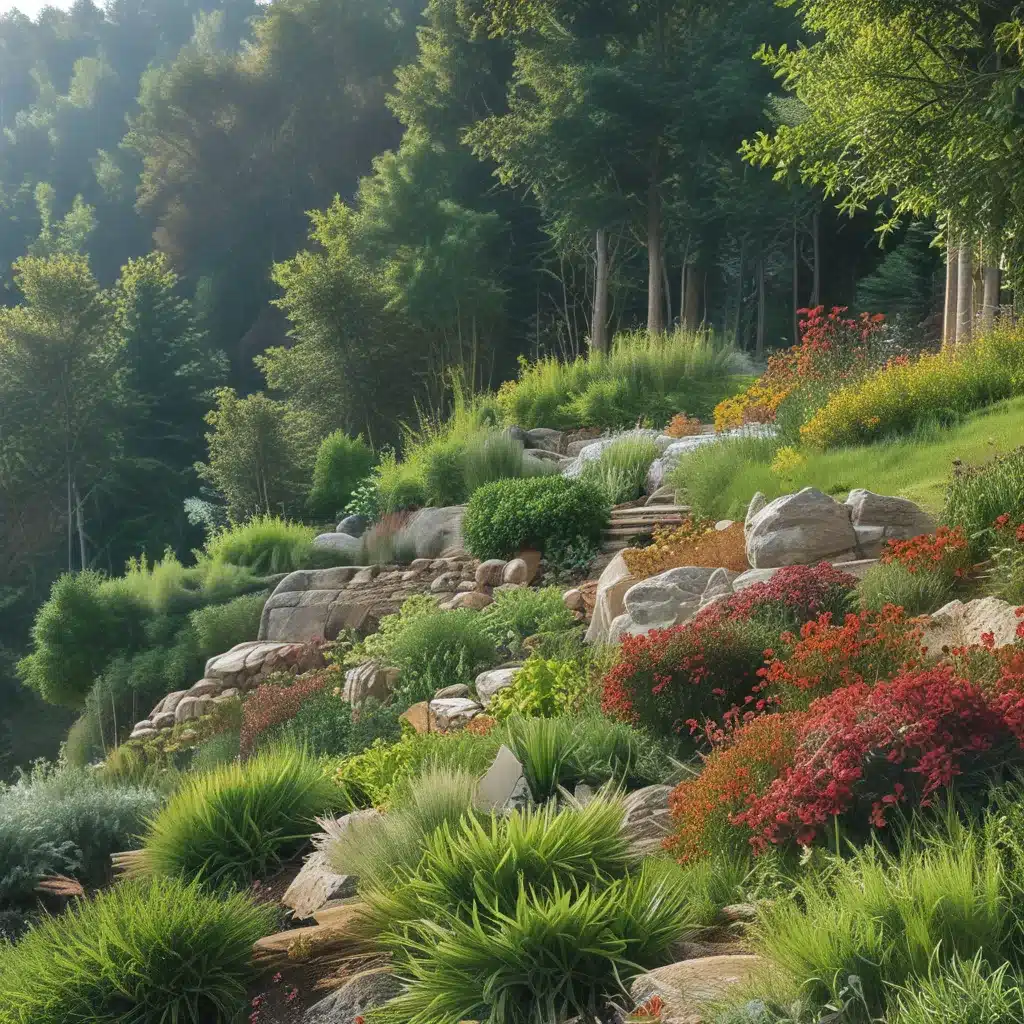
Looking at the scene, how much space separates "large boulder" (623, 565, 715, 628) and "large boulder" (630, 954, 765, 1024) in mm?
3553

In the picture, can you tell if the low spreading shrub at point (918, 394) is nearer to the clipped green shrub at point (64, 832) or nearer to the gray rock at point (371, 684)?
the gray rock at point (371, 684)

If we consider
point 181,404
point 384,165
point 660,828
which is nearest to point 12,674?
point 181,404

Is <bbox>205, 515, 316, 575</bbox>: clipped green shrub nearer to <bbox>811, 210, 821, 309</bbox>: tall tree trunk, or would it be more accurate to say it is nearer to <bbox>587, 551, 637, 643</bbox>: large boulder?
<bbox>587, 551, 637, 643</bbox>: large boulder

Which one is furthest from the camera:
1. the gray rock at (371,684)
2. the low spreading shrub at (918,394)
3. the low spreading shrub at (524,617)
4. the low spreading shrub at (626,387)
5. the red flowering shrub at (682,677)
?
the low spreading shrub at (626,387)

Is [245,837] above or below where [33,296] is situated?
below

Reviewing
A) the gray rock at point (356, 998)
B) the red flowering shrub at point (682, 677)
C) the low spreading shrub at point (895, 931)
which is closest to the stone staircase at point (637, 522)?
Answer: the red flowering shrub at point (682, 677)

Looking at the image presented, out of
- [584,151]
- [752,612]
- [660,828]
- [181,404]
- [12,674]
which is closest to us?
[660,828]

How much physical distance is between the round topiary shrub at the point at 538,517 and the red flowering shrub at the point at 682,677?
536cm

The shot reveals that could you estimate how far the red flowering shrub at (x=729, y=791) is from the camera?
4.11m

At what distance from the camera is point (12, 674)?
24750 mm

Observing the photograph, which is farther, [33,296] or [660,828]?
[33,296]

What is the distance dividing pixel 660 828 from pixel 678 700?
39.6 inches

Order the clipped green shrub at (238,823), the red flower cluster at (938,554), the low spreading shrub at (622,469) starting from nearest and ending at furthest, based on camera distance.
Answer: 1. the clipped green shrub at (238,823)
2. the red flower cluster at (938,554)
3. the low spreading shrub at (622,469)

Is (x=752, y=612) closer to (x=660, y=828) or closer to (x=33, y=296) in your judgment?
(x=660, y=828)
